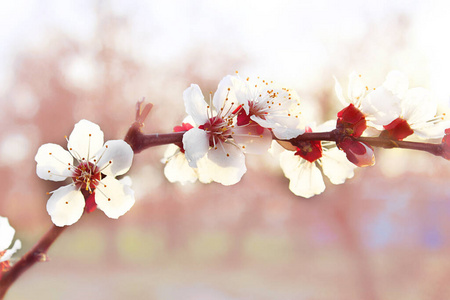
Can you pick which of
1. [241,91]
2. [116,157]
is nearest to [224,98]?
[241,91]

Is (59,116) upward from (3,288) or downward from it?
upward

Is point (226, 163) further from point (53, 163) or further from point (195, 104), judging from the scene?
point (53, 163)

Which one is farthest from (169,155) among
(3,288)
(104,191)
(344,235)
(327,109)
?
(344,235)

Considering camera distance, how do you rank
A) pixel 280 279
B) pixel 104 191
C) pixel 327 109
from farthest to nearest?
pixel 280 279 < pixel 327 109 < pixel 104 191

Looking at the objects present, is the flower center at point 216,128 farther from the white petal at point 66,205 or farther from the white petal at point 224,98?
the white petal at point 66,205

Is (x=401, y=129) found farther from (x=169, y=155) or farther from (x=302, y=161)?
(x=169, y=155)

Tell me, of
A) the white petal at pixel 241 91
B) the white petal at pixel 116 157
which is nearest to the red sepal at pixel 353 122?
the white petal at pixel 241 91

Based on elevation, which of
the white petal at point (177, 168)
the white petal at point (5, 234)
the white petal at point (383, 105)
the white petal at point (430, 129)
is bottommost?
the white petal at point (430, 129)
